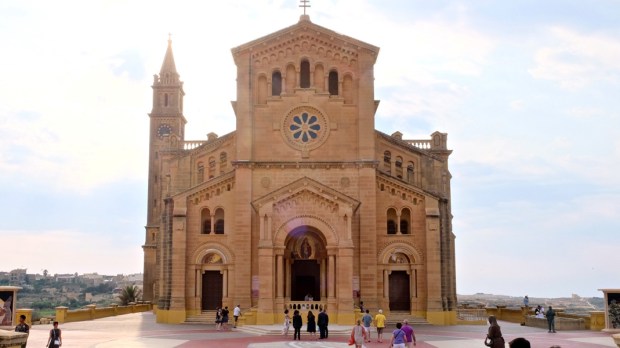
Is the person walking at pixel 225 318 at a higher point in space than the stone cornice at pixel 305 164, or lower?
lower

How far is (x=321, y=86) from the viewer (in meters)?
56.0

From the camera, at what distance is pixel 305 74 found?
56438 millimetres

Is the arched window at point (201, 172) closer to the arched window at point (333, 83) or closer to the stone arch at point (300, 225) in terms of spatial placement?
the stone arch at point (300, 225)

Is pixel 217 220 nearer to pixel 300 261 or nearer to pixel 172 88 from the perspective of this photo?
pixel 300 261

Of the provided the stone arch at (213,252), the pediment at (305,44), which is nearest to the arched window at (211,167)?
the stone arch at (213,252)

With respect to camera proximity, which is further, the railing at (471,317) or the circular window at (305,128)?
the circular window at (305,128)

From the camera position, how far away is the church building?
5103 centimetres

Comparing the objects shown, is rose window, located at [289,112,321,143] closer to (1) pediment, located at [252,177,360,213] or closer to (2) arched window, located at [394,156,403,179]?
(1) pediment, located at [252,177,360,213]

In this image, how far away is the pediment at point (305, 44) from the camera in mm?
55500

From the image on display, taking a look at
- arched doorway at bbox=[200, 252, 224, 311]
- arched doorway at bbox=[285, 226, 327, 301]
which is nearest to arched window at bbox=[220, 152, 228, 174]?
arched doorway at bbox=[200, 252, 224, 311]

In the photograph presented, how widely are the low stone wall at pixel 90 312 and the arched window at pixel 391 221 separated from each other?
24142 millimetres

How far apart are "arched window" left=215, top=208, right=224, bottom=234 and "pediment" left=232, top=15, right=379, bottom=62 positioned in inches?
467

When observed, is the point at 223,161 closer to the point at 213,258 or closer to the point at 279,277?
the point at 213,258

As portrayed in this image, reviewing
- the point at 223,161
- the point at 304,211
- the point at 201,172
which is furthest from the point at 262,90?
the point at 304,211
